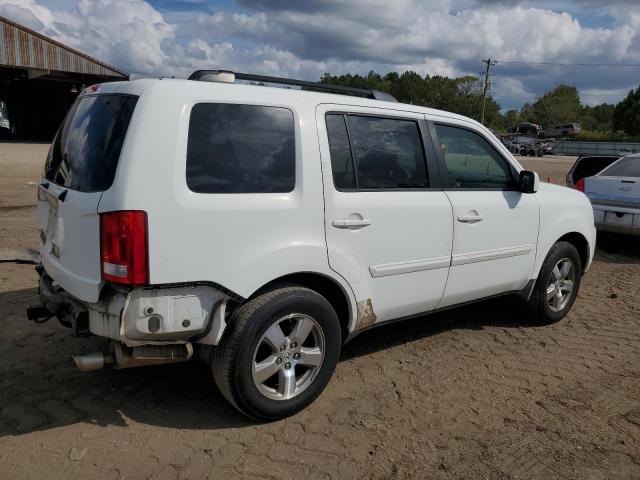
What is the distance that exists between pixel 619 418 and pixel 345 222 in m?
2.10

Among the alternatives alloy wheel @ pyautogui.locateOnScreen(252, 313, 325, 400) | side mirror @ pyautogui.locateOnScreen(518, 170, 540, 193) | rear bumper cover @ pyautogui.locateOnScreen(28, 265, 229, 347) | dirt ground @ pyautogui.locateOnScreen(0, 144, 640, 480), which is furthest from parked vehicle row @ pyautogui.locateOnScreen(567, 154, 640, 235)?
rear bumper cover @ pyautogui.locateOnScreen(28, 265, 229, 347)

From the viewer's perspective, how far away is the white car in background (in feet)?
26.1

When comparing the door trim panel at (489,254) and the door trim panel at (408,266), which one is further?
the door trim panel at (489,254)

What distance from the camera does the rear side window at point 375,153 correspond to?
11.2ft

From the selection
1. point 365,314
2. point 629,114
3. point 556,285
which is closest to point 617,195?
point 556,285

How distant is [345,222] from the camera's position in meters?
3.34

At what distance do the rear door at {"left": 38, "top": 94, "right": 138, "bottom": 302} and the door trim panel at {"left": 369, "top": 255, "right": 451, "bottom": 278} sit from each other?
1.66 metres

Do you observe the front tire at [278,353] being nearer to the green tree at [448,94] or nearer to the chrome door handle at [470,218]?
the chrome door handle at [470,218]

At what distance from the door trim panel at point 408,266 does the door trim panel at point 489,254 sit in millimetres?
113

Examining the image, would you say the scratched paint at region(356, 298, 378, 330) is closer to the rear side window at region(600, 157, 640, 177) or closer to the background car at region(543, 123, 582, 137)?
the rear side window at region(600, 157, 640, 177)

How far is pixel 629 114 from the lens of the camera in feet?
248

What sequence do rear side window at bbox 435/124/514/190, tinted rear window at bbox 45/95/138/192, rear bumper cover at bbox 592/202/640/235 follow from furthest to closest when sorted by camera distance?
rear bumper cover at bbox 592/202/640/235
rear side window at bbox 435/124/514/190
tinted rear window at bbox 45/95/138/192

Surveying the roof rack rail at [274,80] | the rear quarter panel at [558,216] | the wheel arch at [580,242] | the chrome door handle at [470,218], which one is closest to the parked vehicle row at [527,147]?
the wheel arch at [580,242]

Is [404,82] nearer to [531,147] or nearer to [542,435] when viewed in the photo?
[531,147]
